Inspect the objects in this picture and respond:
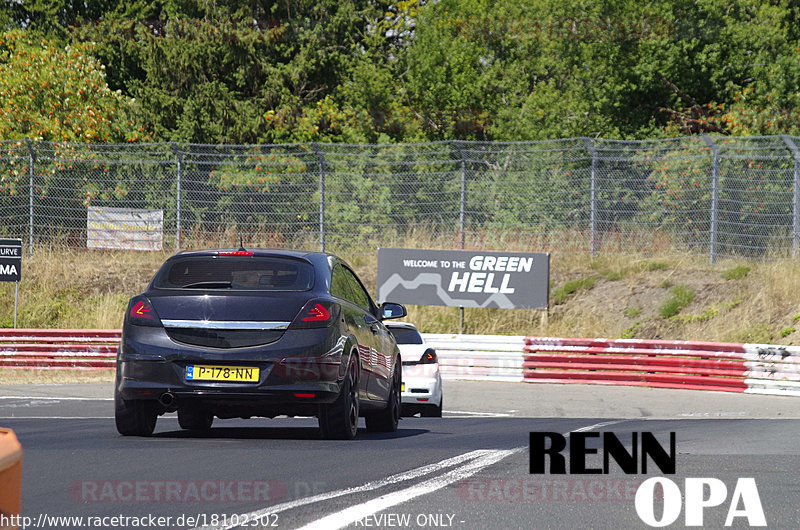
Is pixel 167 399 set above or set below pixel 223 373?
below

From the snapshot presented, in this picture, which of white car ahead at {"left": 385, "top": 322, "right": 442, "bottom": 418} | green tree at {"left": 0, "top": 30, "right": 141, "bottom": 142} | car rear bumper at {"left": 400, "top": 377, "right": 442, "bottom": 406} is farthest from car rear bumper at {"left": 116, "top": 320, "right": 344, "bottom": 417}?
green tree at {"left": 0, "top": 30, "right": 141, "bottom": 142}

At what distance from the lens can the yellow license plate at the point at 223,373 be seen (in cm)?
940

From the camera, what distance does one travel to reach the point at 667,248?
28016 millimetres

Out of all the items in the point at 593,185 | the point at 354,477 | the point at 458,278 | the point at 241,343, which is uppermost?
the point at 593,185

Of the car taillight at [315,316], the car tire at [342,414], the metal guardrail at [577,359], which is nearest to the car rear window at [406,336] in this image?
the car tire at [342,414]

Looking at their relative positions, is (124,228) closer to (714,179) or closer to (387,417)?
(714,179)

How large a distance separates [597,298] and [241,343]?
64.5ft

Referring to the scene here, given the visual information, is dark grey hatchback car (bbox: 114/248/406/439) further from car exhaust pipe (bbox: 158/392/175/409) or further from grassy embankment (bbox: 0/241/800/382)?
grassy embankment (bbox: 0/241/800/382)

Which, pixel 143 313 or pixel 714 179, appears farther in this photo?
pixel 714 179

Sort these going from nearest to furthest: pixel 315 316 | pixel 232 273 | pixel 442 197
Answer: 1. pixel 315 316
2. pixel 232 273
3. pixel 442 197

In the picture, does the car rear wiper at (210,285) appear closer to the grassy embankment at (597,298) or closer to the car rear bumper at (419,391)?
the car rear bumper at (419,391)

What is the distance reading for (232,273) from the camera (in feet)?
32.8

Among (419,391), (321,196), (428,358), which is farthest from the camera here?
(321,196)

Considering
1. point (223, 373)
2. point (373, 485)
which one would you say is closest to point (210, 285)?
point (223, 373)
